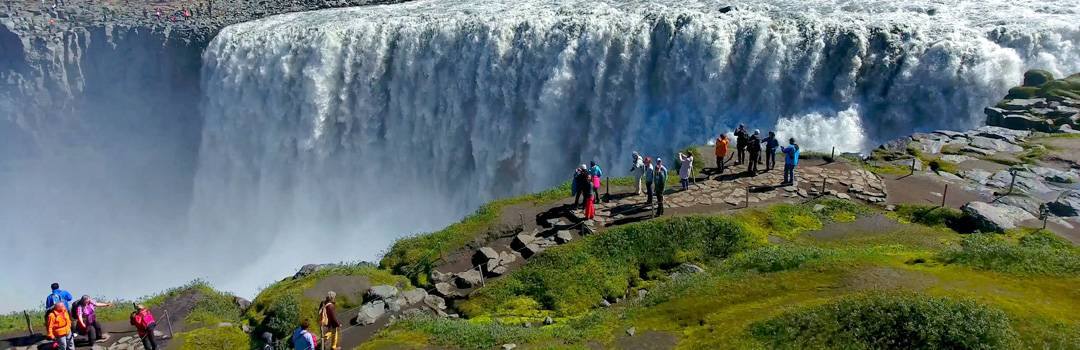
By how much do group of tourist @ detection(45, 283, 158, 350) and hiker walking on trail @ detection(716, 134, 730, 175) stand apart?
56.7ft

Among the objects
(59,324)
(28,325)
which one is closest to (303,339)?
(59,324)

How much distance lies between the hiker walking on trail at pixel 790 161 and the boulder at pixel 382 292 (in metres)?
12.7

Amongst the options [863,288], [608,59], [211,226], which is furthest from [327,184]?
[863,288]

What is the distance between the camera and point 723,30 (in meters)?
34.6

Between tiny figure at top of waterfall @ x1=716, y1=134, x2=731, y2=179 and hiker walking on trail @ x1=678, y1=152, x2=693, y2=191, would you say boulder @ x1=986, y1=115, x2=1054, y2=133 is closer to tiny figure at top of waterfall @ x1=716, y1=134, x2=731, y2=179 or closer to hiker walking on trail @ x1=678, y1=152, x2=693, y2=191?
tiny figure at top of waterfall @ x1=716, y1=134, x2=731, y2=179

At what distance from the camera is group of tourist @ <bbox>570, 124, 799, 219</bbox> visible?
71.4 ft

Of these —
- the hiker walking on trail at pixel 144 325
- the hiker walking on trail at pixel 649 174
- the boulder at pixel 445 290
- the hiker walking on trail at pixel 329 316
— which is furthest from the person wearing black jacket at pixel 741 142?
the hiker walking on trail at pixel 144 325

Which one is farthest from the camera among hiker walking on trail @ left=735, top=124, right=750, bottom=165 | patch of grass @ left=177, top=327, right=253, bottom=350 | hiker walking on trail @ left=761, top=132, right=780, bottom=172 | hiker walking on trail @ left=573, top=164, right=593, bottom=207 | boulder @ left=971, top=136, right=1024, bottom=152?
boulder @ left=971, top=136, right=1024, bottom=152

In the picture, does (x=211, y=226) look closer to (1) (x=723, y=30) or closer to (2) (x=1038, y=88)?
(1) (x=723, y=30)

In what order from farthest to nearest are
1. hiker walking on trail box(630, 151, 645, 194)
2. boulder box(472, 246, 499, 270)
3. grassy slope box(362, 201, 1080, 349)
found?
hiker walking on trail box(630, 151, 645, 194) < boulder box(472, 246, 499, 270) < grassy slope box(362, 201, 1080, 349)

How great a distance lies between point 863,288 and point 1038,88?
19.7m

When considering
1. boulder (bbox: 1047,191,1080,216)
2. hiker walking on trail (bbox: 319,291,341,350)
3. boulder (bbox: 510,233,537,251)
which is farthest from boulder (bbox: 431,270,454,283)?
boulder (bbox: 1047,191,1080,216)

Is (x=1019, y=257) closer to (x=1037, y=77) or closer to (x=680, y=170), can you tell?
(x=680, y=170)

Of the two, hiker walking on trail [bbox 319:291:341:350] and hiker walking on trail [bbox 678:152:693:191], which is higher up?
hiker walking on trail [bbox 678:152:693:191]
